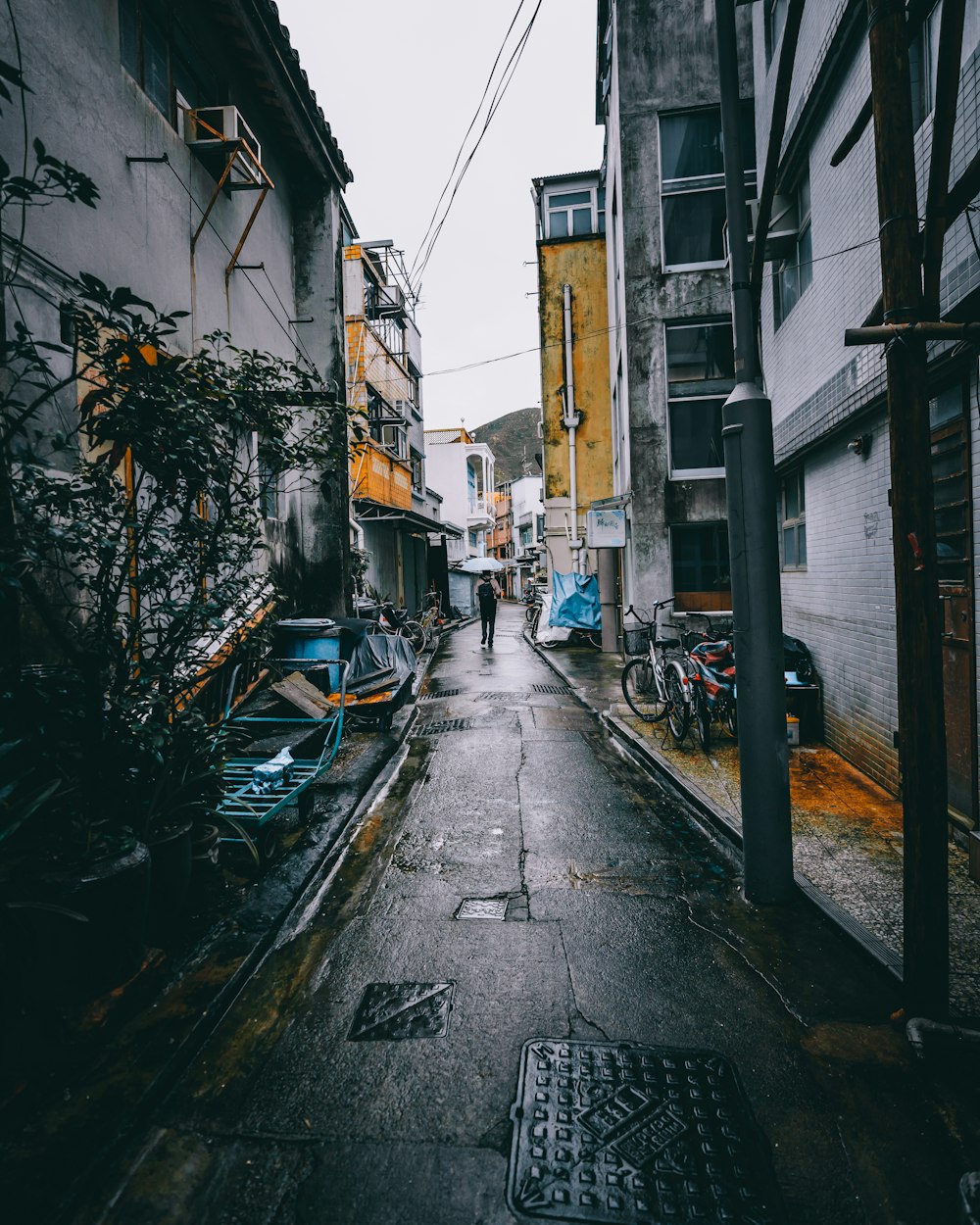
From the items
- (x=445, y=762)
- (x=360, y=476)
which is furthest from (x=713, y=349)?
(x=445, y=762)

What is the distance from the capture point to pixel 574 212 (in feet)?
74.4

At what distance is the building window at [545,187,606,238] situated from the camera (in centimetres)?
2247

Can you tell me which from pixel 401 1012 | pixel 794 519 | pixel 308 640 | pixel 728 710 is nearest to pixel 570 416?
pixel 794 519

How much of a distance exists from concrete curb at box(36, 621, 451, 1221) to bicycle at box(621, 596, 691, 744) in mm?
4349

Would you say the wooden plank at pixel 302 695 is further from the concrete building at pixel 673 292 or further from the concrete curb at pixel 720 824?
the concrete building at pixel 673 292

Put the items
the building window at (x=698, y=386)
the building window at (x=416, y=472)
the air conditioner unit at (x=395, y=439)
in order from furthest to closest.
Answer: the building window at (x=416, y=472), the air conditioner unit at (x=395, y=439), the building window at (x=698, y=386)

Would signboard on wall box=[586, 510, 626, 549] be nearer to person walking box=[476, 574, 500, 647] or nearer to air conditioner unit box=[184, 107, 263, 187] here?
person walking box=[476, 574, 500, 647]

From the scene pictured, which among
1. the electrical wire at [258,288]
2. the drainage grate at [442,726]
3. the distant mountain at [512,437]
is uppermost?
the distant mountain at [512,437]

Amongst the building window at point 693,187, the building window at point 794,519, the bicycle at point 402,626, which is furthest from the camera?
the bicycle at point 402,626

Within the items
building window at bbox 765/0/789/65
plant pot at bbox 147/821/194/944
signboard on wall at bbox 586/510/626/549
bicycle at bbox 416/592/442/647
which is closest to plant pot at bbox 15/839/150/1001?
plant pot at bbox 147/821/194/944

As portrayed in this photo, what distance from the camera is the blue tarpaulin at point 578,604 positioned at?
20.2 m

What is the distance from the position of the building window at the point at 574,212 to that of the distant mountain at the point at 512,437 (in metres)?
97.8

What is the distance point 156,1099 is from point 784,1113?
260 centimetres

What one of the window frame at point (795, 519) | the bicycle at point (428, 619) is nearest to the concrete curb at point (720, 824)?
the window frame at point (795, 519)
